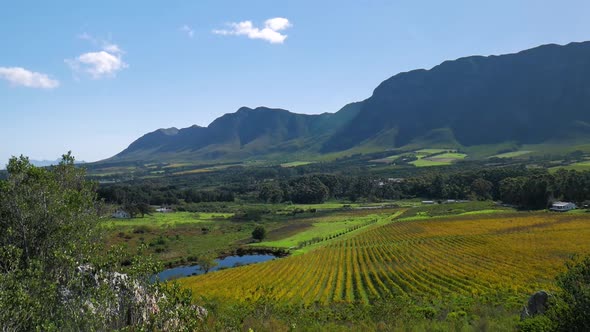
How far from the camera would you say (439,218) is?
356 ft

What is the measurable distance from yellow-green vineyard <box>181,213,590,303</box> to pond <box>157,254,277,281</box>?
9.36 m

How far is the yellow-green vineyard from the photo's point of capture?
43.7 metres

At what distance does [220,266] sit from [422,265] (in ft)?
126

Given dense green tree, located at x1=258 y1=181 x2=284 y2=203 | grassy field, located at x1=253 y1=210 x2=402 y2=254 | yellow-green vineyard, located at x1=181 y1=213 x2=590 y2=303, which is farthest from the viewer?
dense green tree, located at x1=258 y1=181 x2=284 y2=203

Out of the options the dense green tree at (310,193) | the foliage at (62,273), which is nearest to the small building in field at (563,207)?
the dense green tree at (310,193)

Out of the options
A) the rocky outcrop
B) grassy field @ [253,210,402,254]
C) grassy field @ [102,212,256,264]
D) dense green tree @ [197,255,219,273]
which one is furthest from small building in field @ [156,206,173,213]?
the rocky outcrop

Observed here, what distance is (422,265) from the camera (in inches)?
2208

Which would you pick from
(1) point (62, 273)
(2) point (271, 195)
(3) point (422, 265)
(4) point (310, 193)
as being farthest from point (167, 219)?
(1) point (62, 273)

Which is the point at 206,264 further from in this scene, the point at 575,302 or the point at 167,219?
the point at 575,302

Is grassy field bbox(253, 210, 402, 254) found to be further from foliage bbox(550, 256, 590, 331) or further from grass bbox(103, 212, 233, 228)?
foliage bbox(550, 256, 590, 331)

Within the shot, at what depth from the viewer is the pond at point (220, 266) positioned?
232ft

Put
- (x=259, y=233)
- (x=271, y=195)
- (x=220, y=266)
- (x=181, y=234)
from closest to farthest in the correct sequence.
A: (x=220, y=266), (x=259, y=233), (x=181, y=234), (x=271, y=195)

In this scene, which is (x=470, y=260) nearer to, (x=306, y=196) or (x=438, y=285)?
(x=438, y=285)

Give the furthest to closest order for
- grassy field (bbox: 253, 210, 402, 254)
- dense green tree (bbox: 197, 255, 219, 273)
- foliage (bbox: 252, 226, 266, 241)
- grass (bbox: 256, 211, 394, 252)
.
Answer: foliage (bbox: 252, 226, 266, 241) → grass (bbox: 256, 211, 394, 252) → grassy field (bbox: 253, 210, 402, 254) → dense green tree (bbox: 197, 255, 219, 273)
